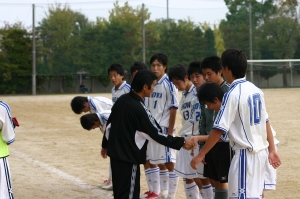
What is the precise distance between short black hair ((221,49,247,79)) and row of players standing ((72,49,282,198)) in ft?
3.02

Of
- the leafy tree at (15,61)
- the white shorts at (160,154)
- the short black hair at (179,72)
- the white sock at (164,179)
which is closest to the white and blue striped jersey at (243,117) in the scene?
the short black hair at (179,72)

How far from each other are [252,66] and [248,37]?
267 cm

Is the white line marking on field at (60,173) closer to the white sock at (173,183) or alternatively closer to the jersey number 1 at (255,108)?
the white sock at (173,183)

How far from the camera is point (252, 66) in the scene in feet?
124

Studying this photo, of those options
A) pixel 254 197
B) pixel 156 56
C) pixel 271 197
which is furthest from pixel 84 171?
pixel 254 197

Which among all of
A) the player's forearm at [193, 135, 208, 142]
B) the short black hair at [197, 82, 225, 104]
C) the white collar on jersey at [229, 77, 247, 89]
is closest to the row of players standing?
the player's forearm at [193, 135, 208, 142]

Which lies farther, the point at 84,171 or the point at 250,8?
the point at 250,8

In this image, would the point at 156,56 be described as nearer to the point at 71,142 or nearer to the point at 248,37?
the point at 71,142

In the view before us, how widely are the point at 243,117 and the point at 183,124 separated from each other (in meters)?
2.39

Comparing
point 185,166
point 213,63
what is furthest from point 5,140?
point 213,63

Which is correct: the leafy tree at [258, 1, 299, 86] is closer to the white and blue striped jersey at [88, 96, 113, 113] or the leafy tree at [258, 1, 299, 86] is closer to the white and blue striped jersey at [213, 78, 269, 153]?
the white and blue striped jersey at [88, 96, 113, 113]

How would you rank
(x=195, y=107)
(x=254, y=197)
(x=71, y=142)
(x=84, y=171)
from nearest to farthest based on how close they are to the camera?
(x=254, y=197), (x=195, y=107), (x=84, y=171), (x=71, y=142)

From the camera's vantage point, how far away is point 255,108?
15.6 ft

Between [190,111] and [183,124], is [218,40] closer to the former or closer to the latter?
[183,124]
